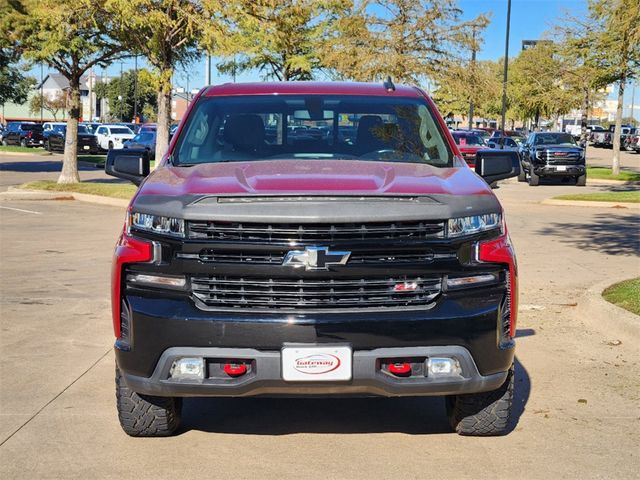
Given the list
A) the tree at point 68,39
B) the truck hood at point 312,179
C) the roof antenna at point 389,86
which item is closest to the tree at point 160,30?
the tree at point 68,39

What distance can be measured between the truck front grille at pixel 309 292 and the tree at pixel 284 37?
55.7 feet

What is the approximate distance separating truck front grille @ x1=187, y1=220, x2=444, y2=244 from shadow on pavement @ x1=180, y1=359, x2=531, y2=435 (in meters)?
1.44

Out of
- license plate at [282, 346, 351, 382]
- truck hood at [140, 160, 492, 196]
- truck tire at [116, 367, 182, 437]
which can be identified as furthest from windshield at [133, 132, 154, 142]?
license plate at [282, 346, 351, 382]

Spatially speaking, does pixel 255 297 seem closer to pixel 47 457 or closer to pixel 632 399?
pixel 47 457

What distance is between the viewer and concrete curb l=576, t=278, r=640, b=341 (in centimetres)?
786

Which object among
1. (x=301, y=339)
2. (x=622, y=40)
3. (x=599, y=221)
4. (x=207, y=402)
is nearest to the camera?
(x=301, y=339)

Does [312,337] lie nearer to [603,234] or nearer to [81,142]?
[603,234]

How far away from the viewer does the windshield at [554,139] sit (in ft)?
103

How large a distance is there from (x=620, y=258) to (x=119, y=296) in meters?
9.58

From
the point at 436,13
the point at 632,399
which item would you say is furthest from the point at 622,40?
the point at 632,399

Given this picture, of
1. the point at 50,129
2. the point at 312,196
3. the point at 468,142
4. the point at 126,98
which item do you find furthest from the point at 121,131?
the point at 126,98

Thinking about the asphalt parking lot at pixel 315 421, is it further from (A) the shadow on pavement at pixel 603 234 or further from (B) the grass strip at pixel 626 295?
(A) the shadow on pavement at pixel 603 234

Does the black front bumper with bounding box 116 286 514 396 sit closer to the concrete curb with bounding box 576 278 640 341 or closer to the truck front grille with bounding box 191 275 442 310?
the truck front grille with bounding box 191 275 442 310

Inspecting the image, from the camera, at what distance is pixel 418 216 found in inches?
175
